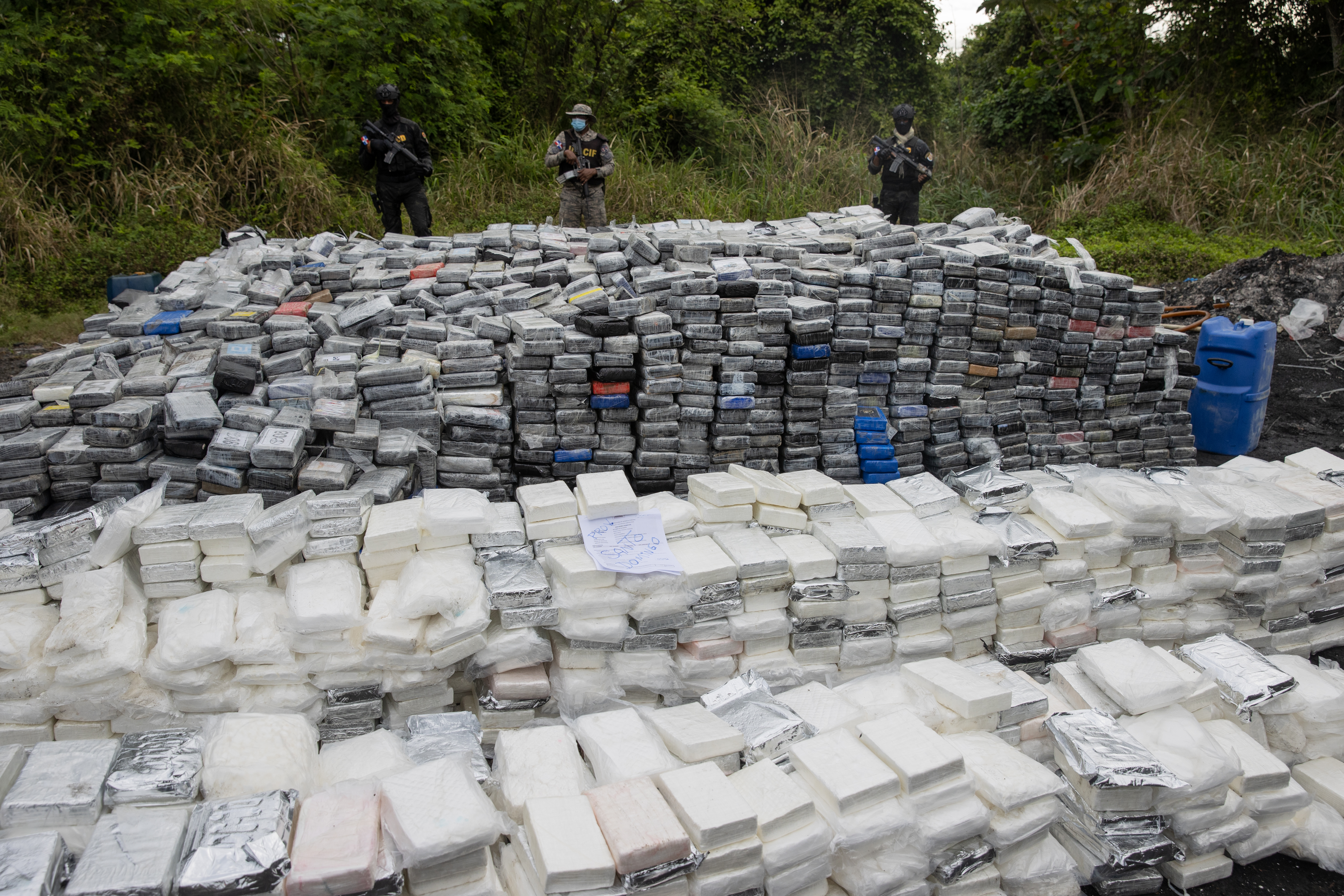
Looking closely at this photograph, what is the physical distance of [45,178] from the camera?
11734 millimetres

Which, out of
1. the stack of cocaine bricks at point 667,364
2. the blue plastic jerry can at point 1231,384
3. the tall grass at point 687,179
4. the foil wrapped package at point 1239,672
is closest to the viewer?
the foil wrapped package at point 1239,672

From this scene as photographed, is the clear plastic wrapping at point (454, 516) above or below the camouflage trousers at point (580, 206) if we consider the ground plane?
below

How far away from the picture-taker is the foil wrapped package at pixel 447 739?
3.66 meters

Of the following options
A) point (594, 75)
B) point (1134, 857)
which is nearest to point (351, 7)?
point (594, 75)

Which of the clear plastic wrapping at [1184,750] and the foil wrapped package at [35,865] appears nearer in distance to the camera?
the foil wrapped package at [35,865]

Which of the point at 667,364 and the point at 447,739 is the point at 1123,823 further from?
the point at 667,364

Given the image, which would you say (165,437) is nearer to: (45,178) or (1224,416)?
(1224,416)

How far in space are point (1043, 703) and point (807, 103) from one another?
51.0 feet

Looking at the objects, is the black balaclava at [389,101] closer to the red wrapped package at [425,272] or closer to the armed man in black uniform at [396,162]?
the armed man in black uniform at [396,162]

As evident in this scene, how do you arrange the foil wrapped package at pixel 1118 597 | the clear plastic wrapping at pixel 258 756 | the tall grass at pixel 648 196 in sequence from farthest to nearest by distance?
1. the tall grass at pixel 648 196
2. the foil wrapped package at pixel 1118 597
3. the clear plastic wrapping at pixel 258 756

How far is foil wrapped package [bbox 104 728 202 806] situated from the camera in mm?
3215

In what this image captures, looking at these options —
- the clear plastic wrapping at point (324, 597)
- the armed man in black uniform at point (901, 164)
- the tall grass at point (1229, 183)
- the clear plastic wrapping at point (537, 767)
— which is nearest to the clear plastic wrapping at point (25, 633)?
the clear plastic wrapping at point (324, 597)

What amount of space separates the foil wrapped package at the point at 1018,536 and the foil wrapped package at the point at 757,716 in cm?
158

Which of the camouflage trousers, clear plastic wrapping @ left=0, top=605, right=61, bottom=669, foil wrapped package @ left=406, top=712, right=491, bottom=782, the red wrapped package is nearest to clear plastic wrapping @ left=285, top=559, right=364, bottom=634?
foil wrapped package @ left=406, top=712, right=491, bottom=782
